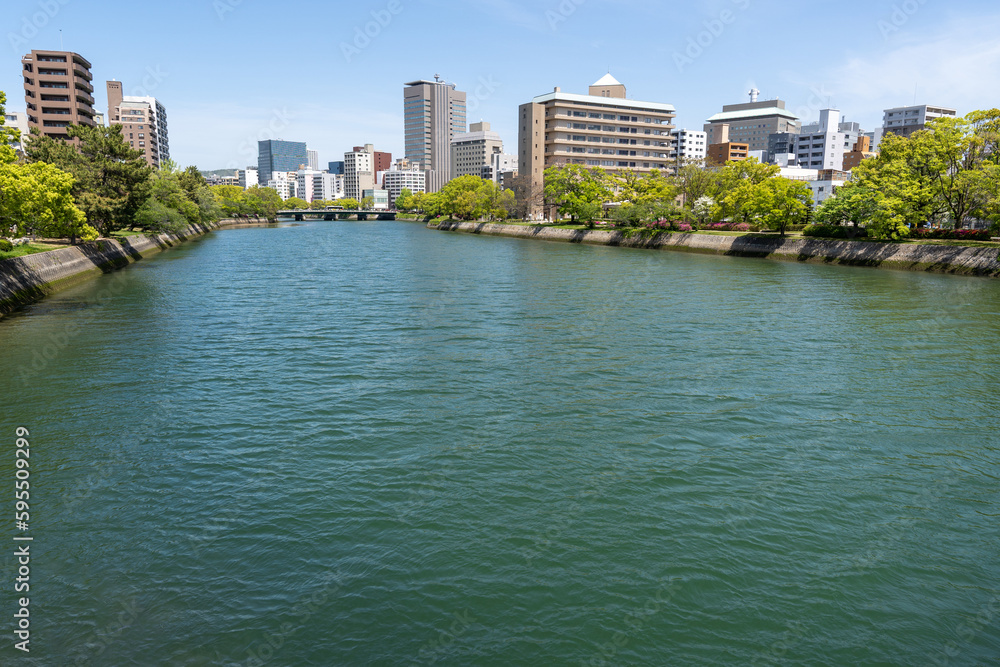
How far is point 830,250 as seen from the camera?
51.9 m

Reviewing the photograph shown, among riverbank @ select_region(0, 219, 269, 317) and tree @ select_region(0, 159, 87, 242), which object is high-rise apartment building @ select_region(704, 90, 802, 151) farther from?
tree @ select_region(0, 159, 87, 242)

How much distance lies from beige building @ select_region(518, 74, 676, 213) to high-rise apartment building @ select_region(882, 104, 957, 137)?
63517 millimetres

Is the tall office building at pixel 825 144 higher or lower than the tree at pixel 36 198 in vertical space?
higher

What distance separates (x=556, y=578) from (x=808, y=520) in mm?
4330

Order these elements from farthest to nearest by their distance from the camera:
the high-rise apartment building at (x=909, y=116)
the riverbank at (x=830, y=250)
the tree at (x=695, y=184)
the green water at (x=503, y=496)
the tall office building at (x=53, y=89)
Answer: the high-rise apartment building at (x=909, y=116) → the tall office building at (x=53, y=89) → the tree at (x=695, y=184) → the riverbank at (x=830, y=250) → the green water at (x=503, y=496)

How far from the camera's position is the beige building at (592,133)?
124625 millimetres

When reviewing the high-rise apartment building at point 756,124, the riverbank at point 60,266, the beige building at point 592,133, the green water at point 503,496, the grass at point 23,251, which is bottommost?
the green water at point 503,496

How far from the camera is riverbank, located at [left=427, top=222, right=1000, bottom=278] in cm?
4384

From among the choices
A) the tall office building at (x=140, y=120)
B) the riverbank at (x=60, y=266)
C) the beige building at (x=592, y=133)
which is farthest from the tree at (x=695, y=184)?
the tall office building at (x=140, y=120)

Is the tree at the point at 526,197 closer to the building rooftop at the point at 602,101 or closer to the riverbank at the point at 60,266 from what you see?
the building rooftop at the point at 602,101

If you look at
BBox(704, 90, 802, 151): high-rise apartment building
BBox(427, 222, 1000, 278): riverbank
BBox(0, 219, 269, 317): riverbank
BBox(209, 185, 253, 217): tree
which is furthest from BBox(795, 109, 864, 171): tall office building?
BBox(0, 219, 269, 317): riverbank

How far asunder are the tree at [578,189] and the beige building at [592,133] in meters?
32.6

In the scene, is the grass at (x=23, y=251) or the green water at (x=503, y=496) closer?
the green water at (x=503, y=496)

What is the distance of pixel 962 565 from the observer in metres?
8.66
